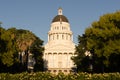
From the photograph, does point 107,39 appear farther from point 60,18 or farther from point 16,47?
point 60,18

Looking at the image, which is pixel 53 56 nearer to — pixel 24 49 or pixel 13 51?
pixel 24 49

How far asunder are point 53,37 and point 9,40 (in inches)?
3626

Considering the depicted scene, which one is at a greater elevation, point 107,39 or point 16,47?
point 16,47

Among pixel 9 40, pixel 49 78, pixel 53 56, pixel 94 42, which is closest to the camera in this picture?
pixel 49 78

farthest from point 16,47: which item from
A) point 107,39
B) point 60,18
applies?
point 60,18

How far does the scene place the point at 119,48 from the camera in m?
50.2

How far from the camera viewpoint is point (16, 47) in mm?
66688

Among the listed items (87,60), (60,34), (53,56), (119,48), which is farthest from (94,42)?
(60,34)

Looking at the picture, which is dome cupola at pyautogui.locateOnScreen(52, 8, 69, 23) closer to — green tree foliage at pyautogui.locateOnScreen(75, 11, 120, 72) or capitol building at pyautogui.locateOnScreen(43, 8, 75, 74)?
capitol building at pyautogui.locateOnScreen(43, 8, 75, 74)

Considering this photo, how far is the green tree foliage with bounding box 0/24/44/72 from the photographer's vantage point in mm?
58612

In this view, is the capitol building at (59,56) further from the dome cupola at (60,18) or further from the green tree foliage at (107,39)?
the green tree foliage at (107,39)

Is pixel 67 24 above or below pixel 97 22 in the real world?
above

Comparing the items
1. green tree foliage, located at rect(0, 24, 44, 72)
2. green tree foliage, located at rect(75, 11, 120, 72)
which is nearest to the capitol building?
green tree foliage, located at rect(0, 24, 44, 72)

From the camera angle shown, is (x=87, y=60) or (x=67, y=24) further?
(x=67, y=24)
